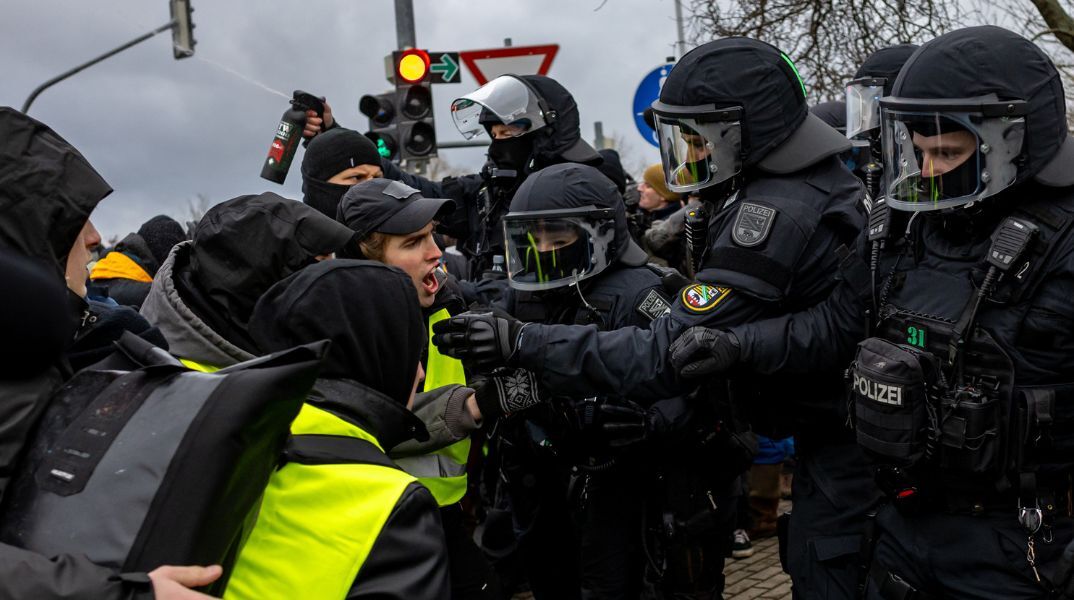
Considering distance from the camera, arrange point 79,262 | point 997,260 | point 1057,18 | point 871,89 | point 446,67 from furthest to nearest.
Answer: point 446,67 < point 1057,18 < point 871,89 < point 997,260 < point 79,262

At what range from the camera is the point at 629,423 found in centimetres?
361

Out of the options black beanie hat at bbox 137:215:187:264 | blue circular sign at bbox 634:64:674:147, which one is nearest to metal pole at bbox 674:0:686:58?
blue circular sign at bbox 634:64:674:147

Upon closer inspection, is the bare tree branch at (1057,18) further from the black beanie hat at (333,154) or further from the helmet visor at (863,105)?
the black beanie hat at (333,154)

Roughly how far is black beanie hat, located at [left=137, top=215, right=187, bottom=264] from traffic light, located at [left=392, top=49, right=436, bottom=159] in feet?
7.21

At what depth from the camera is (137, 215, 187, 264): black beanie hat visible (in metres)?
6.36

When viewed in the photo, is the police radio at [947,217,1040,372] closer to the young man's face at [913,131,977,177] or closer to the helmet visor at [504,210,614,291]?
the young man's face at [913,131,977,177]

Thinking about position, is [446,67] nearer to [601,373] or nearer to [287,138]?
[287,138]

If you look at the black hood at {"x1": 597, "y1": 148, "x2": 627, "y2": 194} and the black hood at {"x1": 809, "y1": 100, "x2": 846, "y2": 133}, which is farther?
the black hood at {"x1": 597, "y1": 148, "x2": 627, "y2": 194}

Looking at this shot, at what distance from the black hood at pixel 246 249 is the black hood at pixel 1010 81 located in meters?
1.72

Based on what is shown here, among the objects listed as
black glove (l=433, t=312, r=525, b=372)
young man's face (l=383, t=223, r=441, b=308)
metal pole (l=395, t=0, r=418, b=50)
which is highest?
metal pole (l=395, t=0, r=418, b=50)

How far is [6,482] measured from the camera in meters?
1.48

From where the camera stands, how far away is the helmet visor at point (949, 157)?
8.55 feet

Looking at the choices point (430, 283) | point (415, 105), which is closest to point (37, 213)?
point (430, 283)

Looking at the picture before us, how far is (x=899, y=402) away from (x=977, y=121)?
0.76 meters
